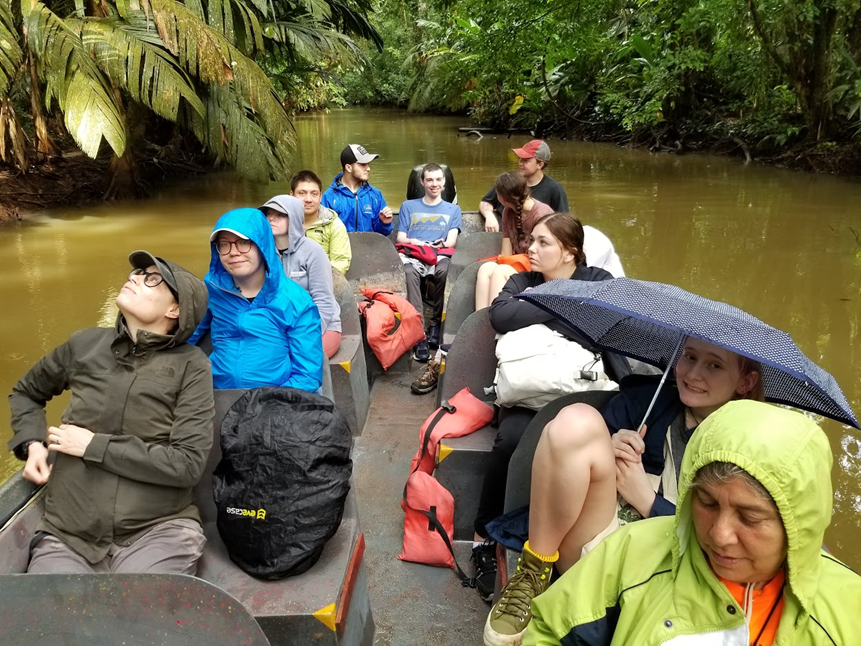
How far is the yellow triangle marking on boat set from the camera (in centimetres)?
181

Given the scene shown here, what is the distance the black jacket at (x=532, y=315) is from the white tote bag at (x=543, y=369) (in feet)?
0.14

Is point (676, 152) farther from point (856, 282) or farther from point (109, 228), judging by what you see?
point (109, 228)

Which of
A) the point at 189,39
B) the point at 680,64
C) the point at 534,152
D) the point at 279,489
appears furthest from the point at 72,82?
the point at 680,64

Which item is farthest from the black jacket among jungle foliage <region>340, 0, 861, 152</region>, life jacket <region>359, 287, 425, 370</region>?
jungle foliage <region>340, 0, 861, 152</region>

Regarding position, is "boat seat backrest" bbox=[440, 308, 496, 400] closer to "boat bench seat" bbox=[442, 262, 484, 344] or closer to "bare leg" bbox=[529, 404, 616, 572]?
"boat bench seat" bbox=[442, 262, 484, 344]

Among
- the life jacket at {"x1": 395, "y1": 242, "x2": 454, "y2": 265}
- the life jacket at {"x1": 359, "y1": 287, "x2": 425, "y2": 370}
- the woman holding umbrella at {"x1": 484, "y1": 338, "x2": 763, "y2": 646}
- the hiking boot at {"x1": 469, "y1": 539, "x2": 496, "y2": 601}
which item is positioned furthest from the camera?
the life jacket at {"x1": 395, "y1": 242, "x2": 454, "y2": 265}

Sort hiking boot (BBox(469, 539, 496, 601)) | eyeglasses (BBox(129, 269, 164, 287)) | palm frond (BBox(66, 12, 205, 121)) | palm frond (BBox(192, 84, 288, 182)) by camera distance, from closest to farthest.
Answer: eyeglasses (BBox(129, 269, 164, 287)), hiking boot (BBox(469, 539, 496, 601)), palm frond (BBox(66, 12, 205, 121)), palm frond (BBox(192, 84, 288, 182))

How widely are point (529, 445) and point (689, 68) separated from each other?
1521 cm

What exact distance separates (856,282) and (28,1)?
9871 mm

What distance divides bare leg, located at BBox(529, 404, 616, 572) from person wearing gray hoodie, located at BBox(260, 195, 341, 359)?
1.80 meters

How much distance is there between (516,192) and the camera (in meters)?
4.04

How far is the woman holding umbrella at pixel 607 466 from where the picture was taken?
5.92 ft

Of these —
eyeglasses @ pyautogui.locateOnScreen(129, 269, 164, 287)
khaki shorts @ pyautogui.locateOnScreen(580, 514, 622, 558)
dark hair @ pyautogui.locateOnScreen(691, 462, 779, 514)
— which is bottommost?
khaki shorts @ pyautogui.locateOnScreen(580, 514, 622, 558)

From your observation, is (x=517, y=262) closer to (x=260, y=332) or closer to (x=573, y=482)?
(x=260, y=332)
